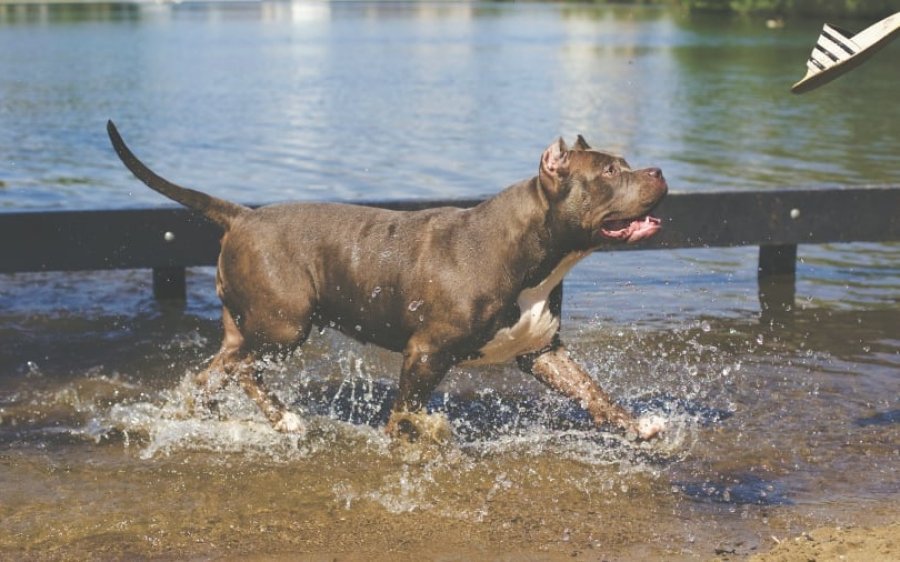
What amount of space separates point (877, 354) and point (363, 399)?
12.5 feet

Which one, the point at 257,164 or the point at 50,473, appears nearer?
the point at 50,473

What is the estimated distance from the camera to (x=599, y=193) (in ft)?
20.8

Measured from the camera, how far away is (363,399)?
8195mm

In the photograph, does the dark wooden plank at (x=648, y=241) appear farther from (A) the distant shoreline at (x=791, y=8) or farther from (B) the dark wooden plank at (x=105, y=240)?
(A) the distant shoreline at (x=791, y=8)

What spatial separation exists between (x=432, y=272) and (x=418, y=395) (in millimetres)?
710

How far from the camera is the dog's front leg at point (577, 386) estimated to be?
7004 mm

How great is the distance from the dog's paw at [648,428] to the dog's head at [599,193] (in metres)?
1.17

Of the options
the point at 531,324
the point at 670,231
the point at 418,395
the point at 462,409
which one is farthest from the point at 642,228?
the point at 670,231

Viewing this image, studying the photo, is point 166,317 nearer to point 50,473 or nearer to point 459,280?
point 50,473

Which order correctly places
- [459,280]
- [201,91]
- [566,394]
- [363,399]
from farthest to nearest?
[201,91] < [363,399] < [566,394] < [459,280]

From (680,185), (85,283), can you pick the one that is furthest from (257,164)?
(85,283)

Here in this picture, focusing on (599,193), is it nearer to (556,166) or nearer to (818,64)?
(556,166)

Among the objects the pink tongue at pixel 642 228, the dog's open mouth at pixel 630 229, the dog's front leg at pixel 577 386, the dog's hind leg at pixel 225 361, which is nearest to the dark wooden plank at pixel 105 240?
the dog's hind leg at pixel 225 361

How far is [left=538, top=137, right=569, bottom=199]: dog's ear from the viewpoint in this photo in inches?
250
